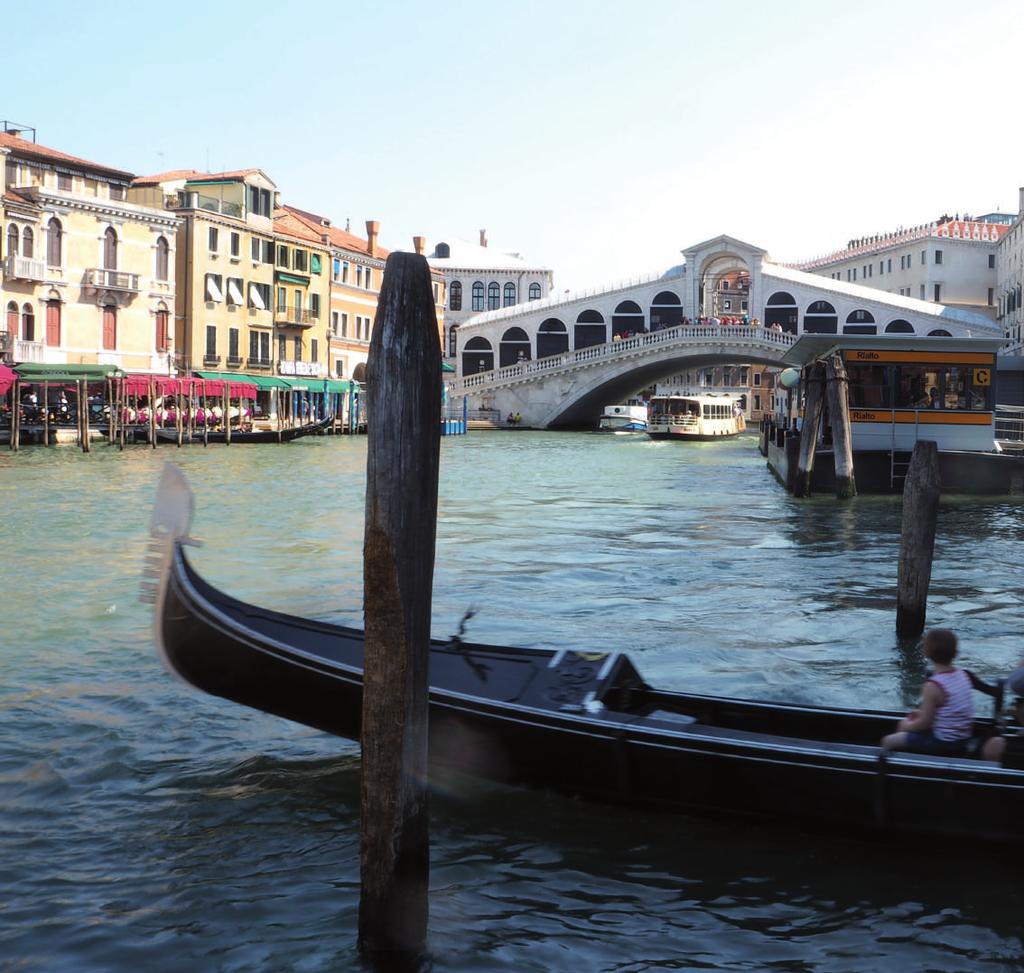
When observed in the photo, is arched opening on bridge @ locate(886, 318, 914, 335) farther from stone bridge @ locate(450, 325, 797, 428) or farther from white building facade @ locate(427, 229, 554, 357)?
white building facade @ locate(427, 229, 554, 357)

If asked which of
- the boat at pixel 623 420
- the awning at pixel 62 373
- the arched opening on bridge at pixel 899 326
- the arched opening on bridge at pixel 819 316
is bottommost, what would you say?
the boat at pixel 623 420

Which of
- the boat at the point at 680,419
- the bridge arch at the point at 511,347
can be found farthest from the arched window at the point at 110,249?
the bridge arch at the point at 511,347

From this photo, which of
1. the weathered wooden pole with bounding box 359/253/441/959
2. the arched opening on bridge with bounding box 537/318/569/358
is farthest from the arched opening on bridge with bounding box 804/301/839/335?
the weathered wooden pole with bounding box 359/253/441/959

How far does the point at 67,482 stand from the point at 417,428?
562 inches

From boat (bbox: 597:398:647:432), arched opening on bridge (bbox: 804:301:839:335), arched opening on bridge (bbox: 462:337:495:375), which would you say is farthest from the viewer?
arched opening on bridge (bbox: 462:337:495:375)

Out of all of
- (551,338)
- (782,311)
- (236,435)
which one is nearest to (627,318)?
(551,338)

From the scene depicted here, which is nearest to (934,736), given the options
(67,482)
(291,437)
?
(67,482)

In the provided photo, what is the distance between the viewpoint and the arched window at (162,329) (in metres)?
30.0

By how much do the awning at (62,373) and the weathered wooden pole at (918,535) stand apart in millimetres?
20474

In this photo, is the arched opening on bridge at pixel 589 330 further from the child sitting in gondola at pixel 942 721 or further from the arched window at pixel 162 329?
the child sitting in gondola at pixel 942 721

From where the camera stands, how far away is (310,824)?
420cm

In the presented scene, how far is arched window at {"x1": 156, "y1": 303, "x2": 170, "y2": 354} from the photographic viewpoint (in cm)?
2995

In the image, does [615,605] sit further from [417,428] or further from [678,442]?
[678,442]

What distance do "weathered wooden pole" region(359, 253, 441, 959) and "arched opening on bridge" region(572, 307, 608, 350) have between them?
43541 millimetres
